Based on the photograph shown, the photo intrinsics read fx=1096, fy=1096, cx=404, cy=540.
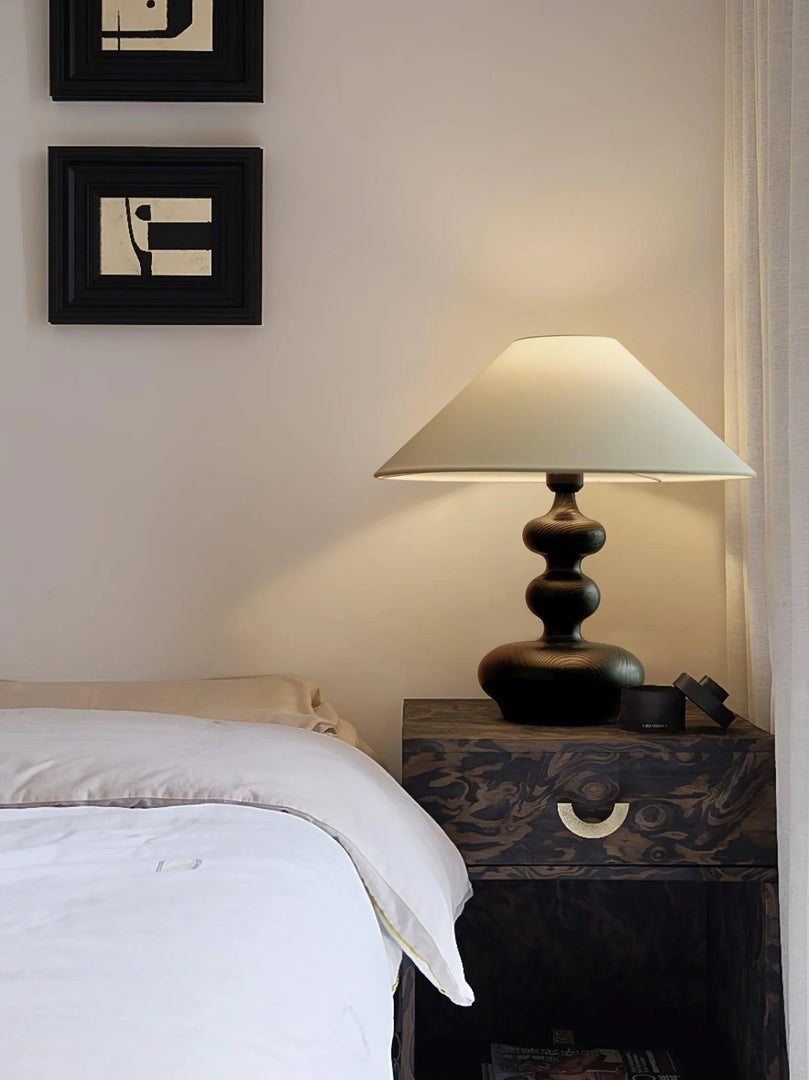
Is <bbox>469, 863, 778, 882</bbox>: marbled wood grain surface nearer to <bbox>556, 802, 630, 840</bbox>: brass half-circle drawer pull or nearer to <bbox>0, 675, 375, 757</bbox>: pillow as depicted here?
<bbox>556, 802, 630, 840</bbox>: brass half-circle drawer pull

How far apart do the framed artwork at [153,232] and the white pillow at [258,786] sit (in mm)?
826

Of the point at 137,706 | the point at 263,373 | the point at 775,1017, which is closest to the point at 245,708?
the point at 137,706

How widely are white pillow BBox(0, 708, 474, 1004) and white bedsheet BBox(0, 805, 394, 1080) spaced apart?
43mm

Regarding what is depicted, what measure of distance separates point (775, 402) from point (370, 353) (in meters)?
0.70

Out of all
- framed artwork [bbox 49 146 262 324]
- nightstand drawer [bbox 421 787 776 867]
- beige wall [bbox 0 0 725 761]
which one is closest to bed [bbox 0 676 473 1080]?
nightstand drawer [bbox 421 787 776 867]

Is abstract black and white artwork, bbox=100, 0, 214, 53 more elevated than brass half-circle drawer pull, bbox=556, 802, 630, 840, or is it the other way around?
abstract black and white artwork, bbox=100, 0, 214, 53

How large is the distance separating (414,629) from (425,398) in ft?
1.31

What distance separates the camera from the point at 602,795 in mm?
1503

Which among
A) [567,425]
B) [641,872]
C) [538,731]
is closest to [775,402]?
[567,425]

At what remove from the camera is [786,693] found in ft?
4.67

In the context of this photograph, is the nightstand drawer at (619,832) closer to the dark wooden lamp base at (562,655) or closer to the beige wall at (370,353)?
the dark wooden lamp base at (562,655)

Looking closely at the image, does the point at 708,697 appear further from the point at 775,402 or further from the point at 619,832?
the point at 775,402

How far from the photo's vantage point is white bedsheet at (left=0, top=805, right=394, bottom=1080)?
0.62 meters

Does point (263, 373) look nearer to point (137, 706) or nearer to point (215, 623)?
point (215, 623)
